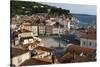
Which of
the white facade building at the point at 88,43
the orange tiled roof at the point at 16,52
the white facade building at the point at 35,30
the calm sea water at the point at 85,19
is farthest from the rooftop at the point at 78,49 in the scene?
the orange tiled roof at the point at 16,52

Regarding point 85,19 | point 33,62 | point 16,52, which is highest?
point 85,19

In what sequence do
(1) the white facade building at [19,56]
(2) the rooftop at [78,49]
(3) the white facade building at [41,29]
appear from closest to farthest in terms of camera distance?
(1) the white facade building at [19,56] → (3) the white facade building at [41,29] → (2) the rooftop at [78,49]

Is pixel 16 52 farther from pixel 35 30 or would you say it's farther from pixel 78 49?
pixel 78 49

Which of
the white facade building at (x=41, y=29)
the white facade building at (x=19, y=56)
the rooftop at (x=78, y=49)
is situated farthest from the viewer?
the rooftop at (x=78, y=49)

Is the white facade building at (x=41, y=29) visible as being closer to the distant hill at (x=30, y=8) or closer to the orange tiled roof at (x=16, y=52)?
the distant hill at (x=30, y=8)

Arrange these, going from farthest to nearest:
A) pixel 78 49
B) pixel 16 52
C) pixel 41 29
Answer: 1. pixel 78 49
2. pixel 41 29
3. pixel 16 52

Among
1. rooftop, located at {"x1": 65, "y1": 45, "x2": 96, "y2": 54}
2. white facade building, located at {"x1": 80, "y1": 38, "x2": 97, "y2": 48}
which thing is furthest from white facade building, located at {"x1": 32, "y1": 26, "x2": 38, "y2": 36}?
white facade building, located at {"x1": 80, "y1": 38, "x2": 97, "y2": 48}

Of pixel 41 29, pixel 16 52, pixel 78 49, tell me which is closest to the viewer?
pixel 16 52

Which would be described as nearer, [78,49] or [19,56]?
[19,56]

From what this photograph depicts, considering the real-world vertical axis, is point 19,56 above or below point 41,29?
below

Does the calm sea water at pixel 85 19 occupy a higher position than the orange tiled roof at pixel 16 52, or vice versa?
the calm sea water at pixel 85 19

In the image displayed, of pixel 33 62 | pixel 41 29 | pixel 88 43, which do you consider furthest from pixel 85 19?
pixel 33 62
